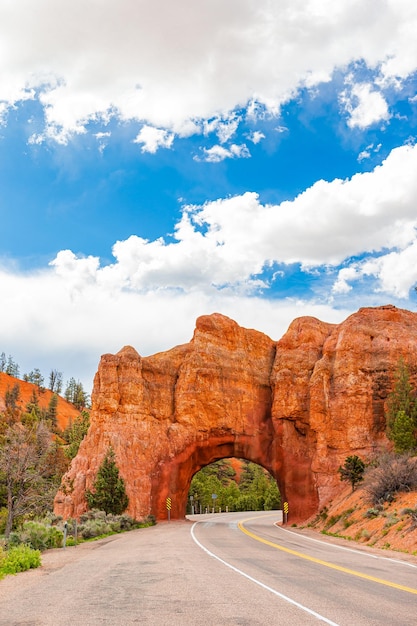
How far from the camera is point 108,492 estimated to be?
40.1 m

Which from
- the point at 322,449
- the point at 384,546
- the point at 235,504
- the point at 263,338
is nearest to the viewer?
the point at 384,546

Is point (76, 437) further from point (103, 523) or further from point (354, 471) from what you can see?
point (354, 471)

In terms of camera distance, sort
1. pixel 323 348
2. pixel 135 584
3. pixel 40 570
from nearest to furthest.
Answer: pixel 135 584, pixel 40 570, pixel 323 348

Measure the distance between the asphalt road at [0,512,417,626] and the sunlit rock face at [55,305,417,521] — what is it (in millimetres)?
28297

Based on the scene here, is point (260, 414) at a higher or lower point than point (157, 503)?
higher

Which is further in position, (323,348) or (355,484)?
(323,348)

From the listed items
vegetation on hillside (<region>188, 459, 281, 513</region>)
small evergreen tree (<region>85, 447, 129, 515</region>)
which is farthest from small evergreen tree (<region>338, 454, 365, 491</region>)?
vegetation on hillside (<region>188, 459, 281, 513</region>)

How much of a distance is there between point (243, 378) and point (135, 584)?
40.8 meters

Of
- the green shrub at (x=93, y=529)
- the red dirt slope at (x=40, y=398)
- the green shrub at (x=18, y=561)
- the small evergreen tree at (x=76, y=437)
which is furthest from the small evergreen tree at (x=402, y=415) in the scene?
the red dirt slope at (x=40, y=398)

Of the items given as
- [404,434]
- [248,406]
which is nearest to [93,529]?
[404,434]

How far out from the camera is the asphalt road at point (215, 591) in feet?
24.7

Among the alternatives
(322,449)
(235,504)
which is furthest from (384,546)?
(235,504)

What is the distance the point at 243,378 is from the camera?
51.4m

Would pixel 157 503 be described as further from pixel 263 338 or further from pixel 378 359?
pixel 378 359
